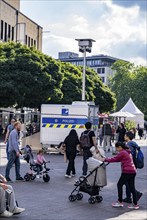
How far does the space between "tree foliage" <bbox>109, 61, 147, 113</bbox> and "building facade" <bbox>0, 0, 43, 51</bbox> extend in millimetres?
39252

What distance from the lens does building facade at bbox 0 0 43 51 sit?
192 ft

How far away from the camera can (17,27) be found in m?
62.7

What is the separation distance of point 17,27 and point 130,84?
5159cm

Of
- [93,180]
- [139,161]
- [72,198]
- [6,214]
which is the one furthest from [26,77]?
[6,214]

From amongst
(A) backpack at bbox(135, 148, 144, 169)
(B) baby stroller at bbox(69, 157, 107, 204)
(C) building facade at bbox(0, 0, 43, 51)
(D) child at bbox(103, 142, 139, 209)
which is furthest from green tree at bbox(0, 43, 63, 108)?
(D) child at bbox(103, 142, 139, 209)

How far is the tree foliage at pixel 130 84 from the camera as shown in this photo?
105500 millimetres

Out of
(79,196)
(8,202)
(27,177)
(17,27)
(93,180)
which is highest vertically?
(17,27)

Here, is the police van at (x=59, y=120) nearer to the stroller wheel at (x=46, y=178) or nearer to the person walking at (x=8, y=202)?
the stroller wheel at (x=46, y=178)

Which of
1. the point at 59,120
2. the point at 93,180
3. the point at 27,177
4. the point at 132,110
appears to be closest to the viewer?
the point at 93,180

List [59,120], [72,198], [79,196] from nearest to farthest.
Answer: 1. [72,198]
2. [79,196]
3. [59,120]

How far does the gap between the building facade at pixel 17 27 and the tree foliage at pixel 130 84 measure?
39252mm

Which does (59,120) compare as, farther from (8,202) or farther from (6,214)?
(6,214)

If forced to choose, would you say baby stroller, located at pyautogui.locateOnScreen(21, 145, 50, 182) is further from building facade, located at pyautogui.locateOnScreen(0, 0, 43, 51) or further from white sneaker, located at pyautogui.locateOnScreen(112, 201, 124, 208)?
building facade, located at pyautogui.locateOnScreen(0, 0, 43, 51)

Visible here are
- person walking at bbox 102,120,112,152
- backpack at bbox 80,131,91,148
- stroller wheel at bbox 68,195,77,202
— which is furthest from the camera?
person walking at bbox 102,120,112,152
